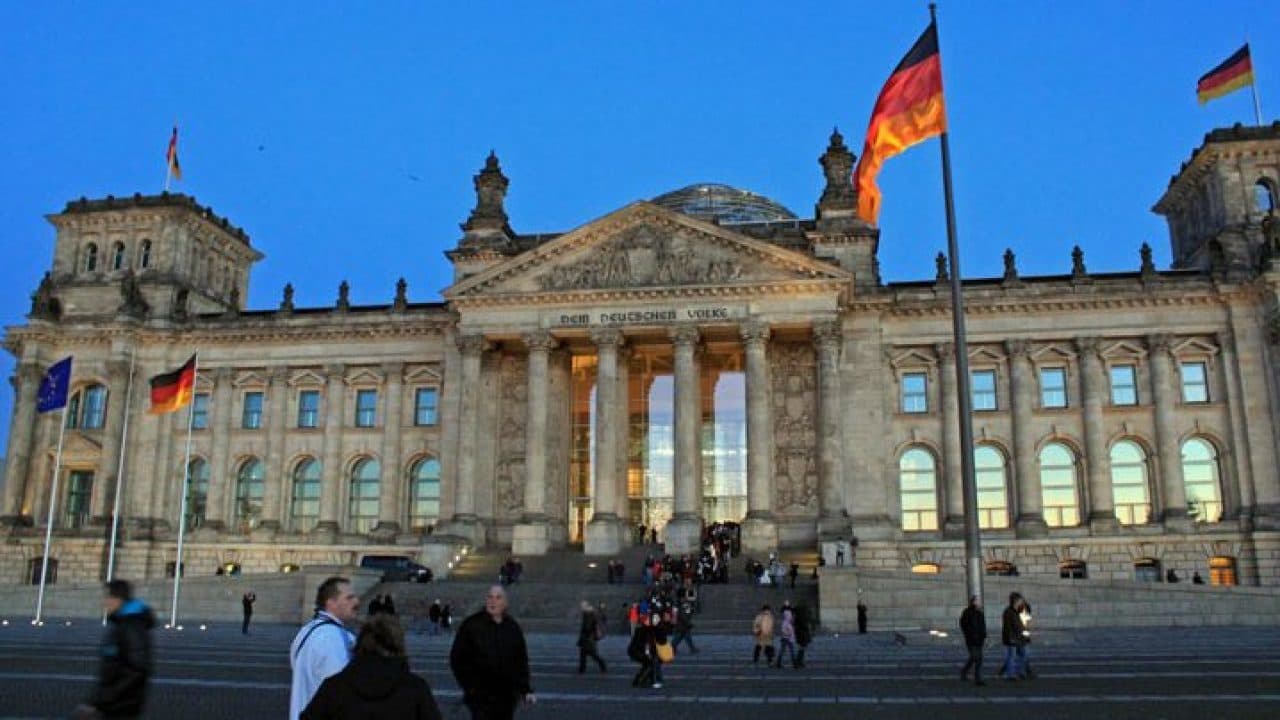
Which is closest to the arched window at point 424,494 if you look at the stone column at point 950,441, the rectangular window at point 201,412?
the rectangular window at point 201,412

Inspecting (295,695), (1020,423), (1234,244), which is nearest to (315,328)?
(1020,423)

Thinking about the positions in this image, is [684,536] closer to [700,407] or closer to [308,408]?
[700,407]

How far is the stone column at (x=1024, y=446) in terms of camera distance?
53094 millimetres

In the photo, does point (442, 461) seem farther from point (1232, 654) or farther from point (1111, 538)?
point (1232, 654)

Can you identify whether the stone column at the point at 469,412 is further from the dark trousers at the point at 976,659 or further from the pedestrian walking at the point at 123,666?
the pedestrian walking at the point at 123,666

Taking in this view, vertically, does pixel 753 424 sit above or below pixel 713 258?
below

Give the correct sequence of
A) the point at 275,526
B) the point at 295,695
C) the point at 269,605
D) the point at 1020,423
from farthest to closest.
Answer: the point at 275,526
the point at 1020,423
the point at 269,605
the point at 295,695

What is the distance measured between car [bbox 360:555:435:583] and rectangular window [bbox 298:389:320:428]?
1445 centimetres

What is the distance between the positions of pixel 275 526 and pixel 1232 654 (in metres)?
46.9

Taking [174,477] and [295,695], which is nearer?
[295,695]

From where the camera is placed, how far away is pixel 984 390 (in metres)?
56.1

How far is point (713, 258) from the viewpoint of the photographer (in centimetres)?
5297

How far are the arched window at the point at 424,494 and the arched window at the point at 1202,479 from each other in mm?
37207

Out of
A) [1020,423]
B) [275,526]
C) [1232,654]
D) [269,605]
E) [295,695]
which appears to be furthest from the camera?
[275,526]
